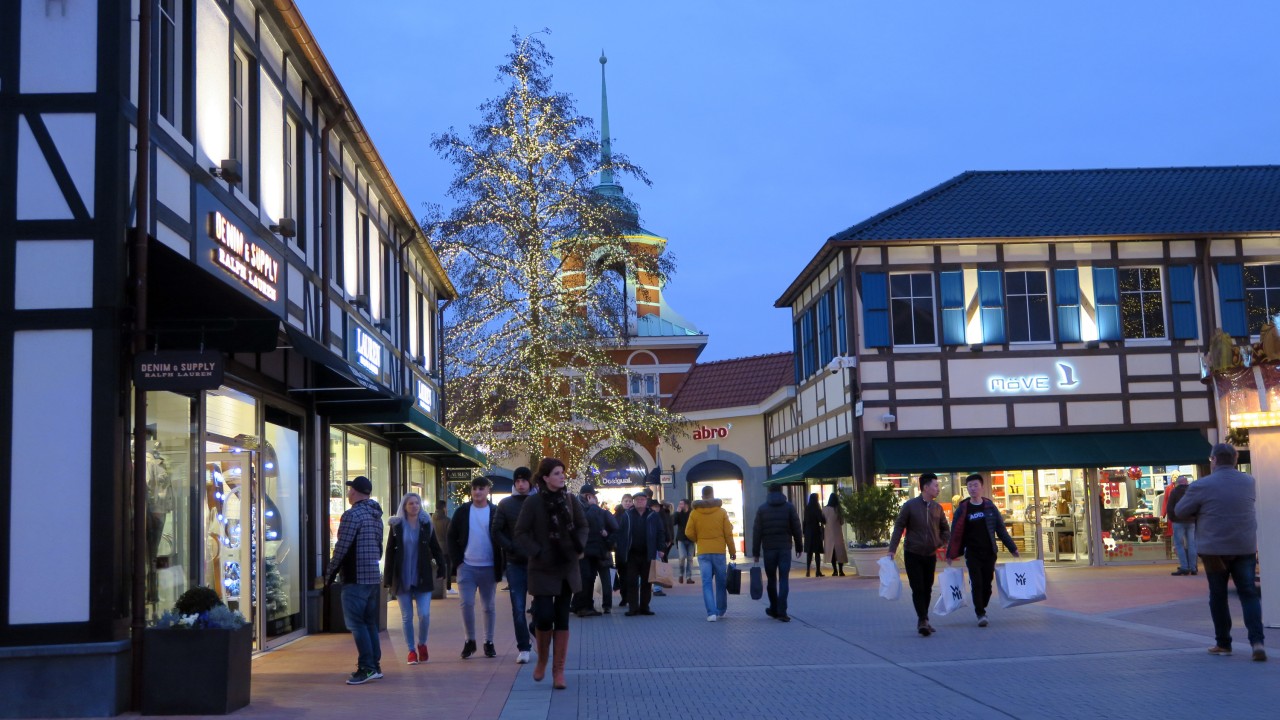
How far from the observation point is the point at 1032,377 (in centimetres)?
2955

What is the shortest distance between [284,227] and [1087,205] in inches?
864

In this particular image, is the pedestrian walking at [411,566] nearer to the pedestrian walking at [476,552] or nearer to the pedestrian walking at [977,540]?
the pedestrian walking at [476,552]

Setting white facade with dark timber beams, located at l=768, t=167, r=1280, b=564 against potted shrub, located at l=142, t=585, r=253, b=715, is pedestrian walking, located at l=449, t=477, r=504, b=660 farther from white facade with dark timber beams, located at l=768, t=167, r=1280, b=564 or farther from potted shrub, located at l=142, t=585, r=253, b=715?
white facade with dark timber beams, located at l=768, t=167, r=1280, b=564

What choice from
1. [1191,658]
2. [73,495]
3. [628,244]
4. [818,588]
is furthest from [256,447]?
[628,244]

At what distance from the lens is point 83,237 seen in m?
9.70

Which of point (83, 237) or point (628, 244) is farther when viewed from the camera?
point (628, 244)

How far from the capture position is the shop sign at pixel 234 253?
11555 millimetres

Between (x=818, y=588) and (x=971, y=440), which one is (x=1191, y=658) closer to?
(x=818, y=588)

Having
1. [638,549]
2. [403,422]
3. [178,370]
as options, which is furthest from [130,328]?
[638,549]

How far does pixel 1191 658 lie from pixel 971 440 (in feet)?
59.8

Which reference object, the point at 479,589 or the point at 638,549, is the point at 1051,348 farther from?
the point at 479,589

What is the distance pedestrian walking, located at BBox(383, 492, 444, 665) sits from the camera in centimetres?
1295

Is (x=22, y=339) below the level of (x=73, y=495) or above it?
above

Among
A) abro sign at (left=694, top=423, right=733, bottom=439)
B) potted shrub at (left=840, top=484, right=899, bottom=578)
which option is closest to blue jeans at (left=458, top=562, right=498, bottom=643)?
potted shrub at (left=840, top=484, right=899, bottom=578)
